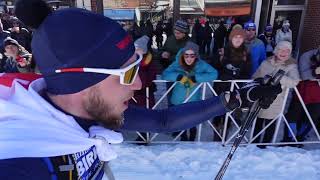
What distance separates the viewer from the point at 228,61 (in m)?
4.16

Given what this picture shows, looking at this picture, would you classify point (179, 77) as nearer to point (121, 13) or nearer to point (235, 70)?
point (235, 70)

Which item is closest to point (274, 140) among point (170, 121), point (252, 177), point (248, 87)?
point (252, 177)

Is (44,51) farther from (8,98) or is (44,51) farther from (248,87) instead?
(248,87)

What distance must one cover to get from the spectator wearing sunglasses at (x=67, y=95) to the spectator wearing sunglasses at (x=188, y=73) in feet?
8.83

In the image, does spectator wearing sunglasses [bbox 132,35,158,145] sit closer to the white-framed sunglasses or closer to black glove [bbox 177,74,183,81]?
black glove [bbox 177,74,183,81]

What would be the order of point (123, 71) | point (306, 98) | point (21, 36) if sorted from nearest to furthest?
point (123, 71) < point (306, 98) < point (21, 36)

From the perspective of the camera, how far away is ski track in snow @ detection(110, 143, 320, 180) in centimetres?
358

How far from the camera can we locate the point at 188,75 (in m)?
3.93

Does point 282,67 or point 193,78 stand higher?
point 282,67

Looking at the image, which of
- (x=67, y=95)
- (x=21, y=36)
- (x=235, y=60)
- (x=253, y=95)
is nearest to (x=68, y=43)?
(x=67, y=95)

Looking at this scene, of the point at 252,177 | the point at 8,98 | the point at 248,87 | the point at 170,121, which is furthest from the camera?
the point at 252,177

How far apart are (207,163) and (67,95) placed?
3.00m

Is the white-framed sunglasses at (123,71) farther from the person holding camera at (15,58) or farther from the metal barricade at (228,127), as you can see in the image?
the person holding camera at (15,58)

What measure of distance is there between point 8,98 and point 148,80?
3063 millimetres
